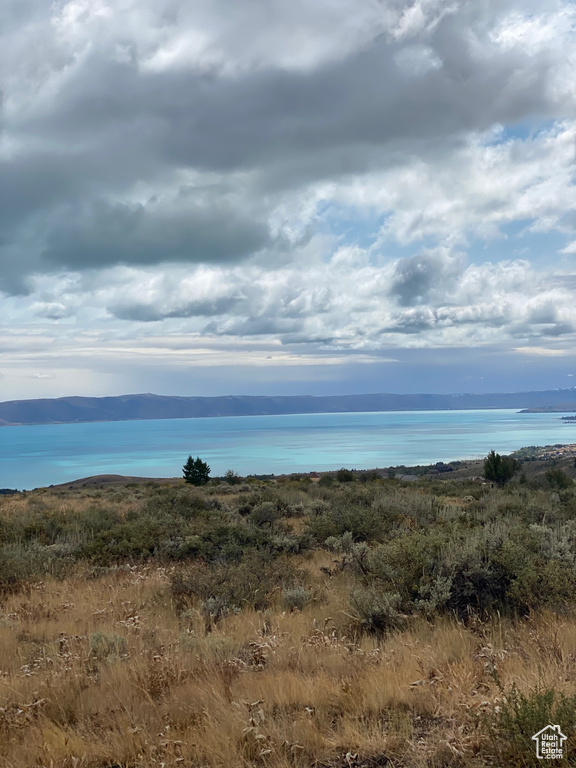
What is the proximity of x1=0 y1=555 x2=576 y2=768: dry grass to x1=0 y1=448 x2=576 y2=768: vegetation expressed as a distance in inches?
0.6

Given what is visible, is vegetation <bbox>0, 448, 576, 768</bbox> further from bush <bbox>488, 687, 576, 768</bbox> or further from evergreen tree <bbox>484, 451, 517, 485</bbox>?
evergreen tree <bbox>484, 451, 517, 485</bbox>

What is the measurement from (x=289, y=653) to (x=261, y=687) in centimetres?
90

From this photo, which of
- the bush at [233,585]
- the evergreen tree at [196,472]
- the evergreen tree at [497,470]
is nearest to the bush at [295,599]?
the bush at [233,585]

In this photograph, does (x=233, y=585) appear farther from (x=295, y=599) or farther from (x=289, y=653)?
(x=289, y=653)

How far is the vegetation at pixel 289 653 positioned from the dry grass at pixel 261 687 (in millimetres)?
16

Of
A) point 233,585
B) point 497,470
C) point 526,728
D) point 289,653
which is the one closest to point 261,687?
point 289,653

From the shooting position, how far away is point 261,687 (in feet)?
13.8

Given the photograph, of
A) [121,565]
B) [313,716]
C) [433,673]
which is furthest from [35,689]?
[121,565]

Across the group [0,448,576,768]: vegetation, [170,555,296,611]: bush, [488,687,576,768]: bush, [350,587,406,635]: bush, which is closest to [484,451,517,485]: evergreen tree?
[0,448,576,768]: vegetation

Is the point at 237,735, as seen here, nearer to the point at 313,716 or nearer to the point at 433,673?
the point at 313,716

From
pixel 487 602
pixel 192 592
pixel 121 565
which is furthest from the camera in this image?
pixel 121 565

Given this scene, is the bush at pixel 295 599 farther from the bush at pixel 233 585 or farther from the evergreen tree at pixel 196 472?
the evergreen tree at pixel 196 472

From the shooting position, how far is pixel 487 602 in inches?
241

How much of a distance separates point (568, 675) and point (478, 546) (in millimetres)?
2671
